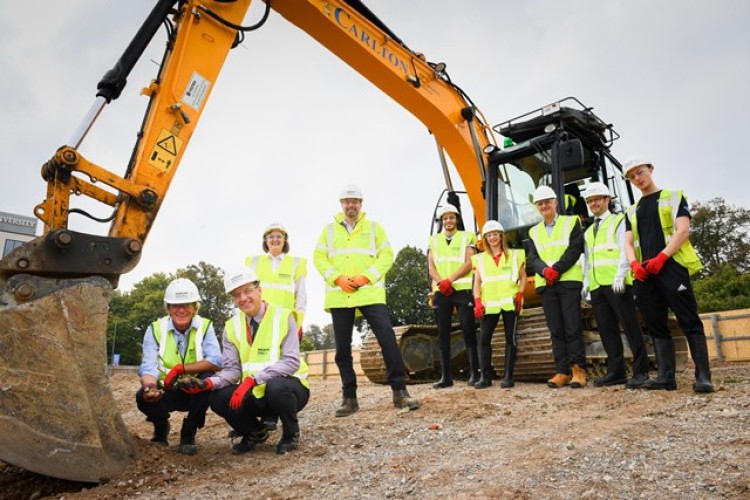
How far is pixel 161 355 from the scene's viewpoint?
166 inches

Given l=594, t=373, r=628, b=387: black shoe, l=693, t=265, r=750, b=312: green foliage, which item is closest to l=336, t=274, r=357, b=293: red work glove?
l=594, t=373, r=628, b=387: black shoe

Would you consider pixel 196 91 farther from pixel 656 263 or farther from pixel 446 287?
pixel 656 263

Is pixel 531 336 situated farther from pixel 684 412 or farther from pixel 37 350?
pixel 37 350

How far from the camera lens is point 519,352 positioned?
6801mm

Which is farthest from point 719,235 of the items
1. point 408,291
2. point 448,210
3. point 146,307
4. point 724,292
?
point 146,307

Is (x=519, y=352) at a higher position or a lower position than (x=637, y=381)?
higher

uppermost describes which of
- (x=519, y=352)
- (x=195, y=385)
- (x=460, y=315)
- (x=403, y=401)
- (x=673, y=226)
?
(x=673, y=226)

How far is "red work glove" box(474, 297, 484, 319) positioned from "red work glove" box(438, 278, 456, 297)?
36 cm

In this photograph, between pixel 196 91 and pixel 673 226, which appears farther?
pixel 673 226

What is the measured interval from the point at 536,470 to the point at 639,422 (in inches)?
52.0

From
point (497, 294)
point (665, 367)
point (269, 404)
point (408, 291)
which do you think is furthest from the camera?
point (408, 291)

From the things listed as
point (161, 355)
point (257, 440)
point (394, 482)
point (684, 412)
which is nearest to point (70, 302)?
point (161, 355)

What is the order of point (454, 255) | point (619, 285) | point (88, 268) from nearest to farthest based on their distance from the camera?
point (88, 268) → point (619, 285) → point (454, 255)

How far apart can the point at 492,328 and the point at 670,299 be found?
1999 mm
